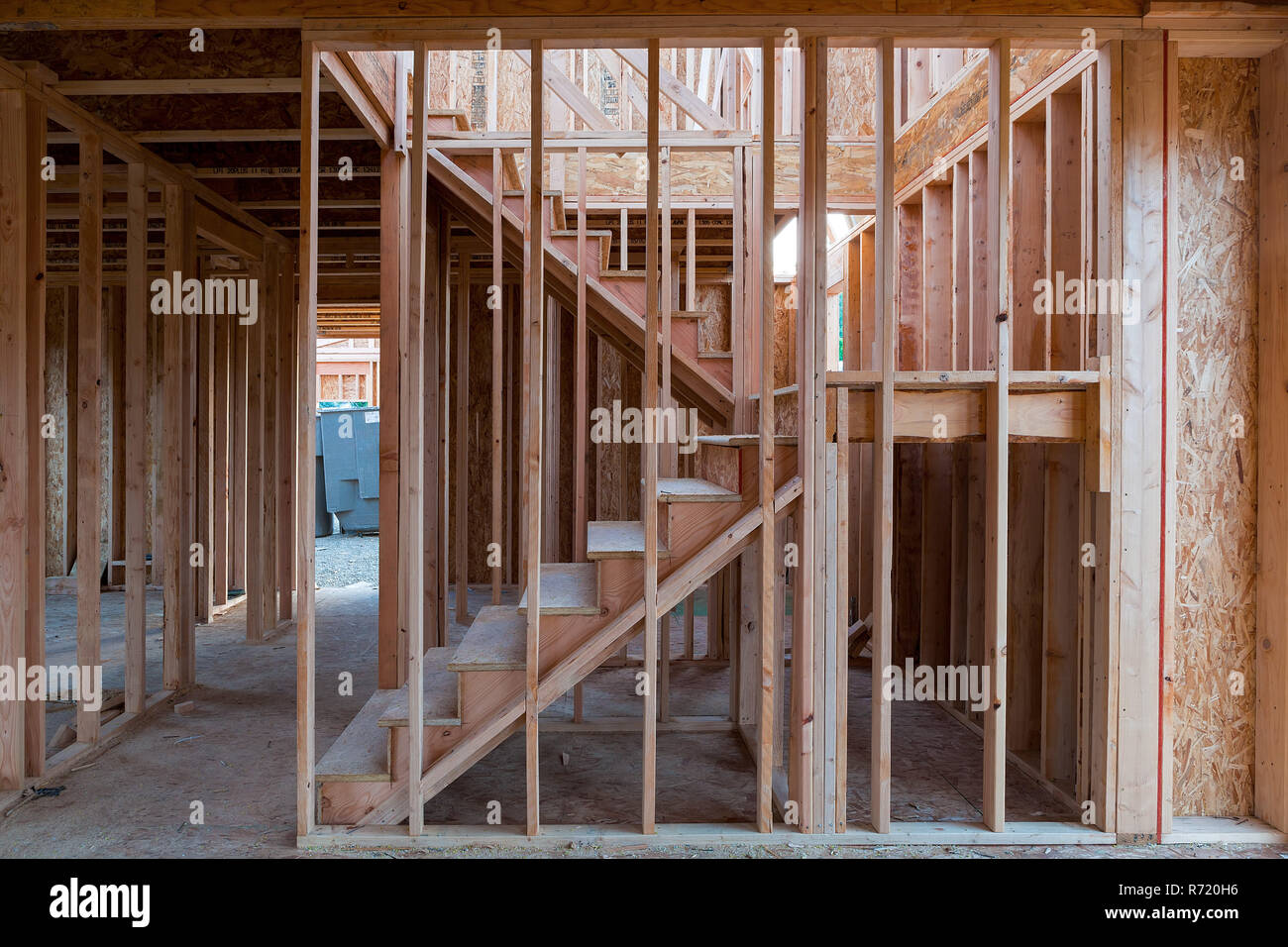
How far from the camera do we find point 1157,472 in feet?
11.5

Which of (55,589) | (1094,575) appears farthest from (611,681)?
(55,589)

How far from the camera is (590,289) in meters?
5.55

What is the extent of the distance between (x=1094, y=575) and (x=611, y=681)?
3559 millimetres

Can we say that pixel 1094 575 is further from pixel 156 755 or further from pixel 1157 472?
pixel 156 755

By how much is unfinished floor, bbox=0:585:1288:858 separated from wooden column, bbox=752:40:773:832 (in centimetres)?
30

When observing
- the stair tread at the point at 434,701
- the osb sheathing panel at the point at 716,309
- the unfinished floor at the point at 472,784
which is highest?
the osb sheathing panel at the point at 716,309

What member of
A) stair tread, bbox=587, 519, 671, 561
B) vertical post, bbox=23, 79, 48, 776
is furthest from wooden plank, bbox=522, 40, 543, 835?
vertical post, bbox=23, 79, 48, 776

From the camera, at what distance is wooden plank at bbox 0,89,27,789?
3887mm

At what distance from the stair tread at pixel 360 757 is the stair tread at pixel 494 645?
18.2 inches

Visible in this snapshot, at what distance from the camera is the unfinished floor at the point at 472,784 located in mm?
3439

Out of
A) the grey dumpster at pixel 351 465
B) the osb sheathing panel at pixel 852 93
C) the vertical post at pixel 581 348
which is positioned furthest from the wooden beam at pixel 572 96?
the grey dumpster at pixel 351 465

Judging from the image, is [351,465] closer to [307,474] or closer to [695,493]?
[307,474]

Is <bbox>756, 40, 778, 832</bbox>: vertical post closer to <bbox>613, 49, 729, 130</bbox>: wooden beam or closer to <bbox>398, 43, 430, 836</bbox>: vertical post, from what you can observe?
<bbox>398, 43, 430, 836</bbox>: vertical post

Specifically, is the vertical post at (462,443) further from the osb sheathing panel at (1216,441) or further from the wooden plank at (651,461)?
the osb sheathing panel at (1216,441)
